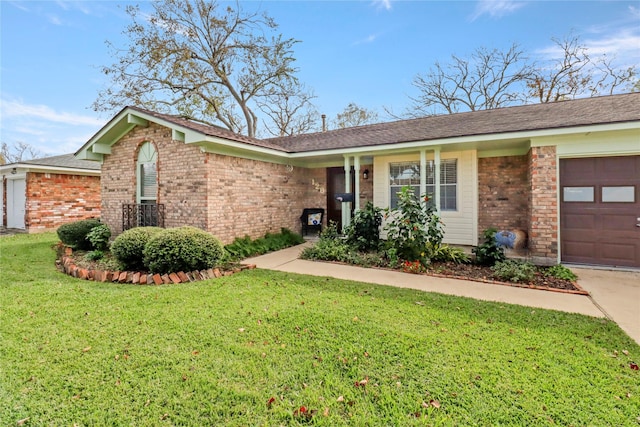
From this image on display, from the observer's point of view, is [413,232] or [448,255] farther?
[448,255]

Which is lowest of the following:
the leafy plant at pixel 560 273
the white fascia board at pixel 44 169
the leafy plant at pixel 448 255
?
the leafy plant at pixel 560 273

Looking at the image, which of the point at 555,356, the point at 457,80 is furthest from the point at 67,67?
the point at 457,80

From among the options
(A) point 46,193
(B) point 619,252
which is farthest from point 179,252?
(A) point 46,193

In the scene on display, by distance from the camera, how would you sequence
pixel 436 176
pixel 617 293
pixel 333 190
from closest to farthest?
pixel 617 293, pixel 436 176, pixel 333 190

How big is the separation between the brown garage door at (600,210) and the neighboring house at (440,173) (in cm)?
2

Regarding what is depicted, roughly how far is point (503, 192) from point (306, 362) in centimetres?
778

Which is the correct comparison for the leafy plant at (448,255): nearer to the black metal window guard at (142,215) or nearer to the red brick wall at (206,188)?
the red brick wall at (206,188)

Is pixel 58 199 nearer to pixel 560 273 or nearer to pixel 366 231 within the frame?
pixel 366 231

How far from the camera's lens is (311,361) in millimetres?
2727

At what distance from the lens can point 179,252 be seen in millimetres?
5273

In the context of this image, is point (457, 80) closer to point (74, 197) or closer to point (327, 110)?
point (327, 110)

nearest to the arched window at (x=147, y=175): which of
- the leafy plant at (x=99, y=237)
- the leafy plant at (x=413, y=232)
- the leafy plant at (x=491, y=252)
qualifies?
the leafy plant at (x=99, y=237)

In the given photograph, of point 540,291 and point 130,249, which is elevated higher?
point 130,249

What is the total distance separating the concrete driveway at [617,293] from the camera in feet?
11.7
